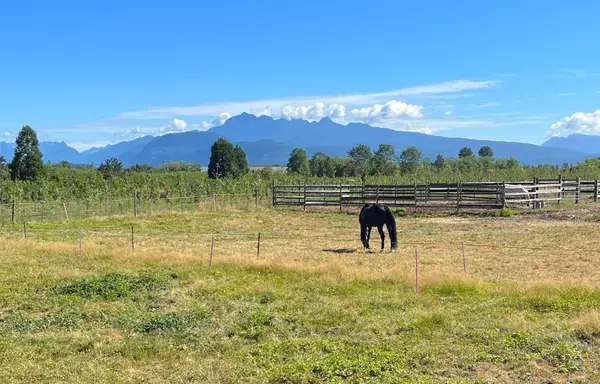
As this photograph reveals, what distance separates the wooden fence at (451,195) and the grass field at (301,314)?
1043 centimetres

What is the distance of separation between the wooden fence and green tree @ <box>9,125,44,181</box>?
23632 mm

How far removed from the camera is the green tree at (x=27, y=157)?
140 feet

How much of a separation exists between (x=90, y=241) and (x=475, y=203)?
758 inches

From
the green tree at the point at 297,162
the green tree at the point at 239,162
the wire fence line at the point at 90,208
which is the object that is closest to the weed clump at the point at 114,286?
the wire fence line at the point at 90,208

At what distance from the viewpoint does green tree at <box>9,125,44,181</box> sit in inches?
1677

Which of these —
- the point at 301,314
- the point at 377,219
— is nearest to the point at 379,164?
the point at 377,219

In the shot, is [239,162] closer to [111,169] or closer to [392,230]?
[111,169]

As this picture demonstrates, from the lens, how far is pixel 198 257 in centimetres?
1339

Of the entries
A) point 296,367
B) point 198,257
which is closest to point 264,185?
point 198,257

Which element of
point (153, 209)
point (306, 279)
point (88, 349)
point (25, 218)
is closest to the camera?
point (88, 349)

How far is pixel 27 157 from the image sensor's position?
142 ft

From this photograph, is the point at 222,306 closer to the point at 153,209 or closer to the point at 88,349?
the point at 88,349

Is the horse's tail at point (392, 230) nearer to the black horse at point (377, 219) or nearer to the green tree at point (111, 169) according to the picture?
the black horse at point (377, 219)

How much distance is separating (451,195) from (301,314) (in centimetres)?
2112
